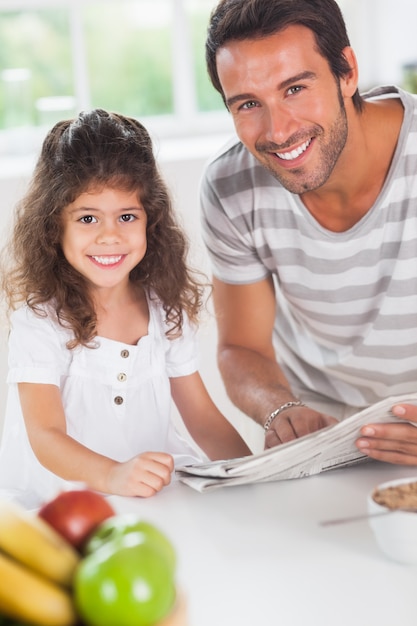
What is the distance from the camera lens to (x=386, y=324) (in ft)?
5.83

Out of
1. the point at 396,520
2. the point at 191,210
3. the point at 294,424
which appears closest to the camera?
the point at 396,520

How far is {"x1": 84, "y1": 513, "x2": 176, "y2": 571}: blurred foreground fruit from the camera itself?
2.05 feet

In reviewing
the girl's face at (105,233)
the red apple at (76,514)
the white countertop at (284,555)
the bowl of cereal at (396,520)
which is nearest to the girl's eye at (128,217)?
the girl's face at (105,233)

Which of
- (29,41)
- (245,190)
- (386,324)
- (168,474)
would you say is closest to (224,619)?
(168,474)

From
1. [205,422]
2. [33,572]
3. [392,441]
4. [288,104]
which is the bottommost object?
[205,422]

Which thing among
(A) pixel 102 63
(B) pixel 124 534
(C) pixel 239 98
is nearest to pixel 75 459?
(C) pixel 239 98

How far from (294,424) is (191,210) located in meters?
1.41

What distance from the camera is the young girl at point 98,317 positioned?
154 cm

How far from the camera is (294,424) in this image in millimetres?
1523

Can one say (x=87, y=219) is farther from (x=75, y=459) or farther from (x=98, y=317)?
(x=75, y=459)

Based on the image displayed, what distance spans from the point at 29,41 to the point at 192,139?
0.68m

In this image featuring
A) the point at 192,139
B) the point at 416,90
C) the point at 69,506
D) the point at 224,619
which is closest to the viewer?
the point at 69,506

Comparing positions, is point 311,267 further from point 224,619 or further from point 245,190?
point 224,619

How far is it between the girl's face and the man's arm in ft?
1.24
